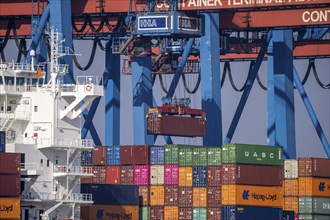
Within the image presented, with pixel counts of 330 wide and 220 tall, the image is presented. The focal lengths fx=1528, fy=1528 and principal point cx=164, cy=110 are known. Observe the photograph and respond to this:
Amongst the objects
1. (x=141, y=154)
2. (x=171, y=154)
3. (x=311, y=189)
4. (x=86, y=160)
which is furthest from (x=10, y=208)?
(x=311, y=189)

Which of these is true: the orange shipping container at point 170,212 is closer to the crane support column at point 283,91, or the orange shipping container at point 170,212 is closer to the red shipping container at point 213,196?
the red shipping container at point 213,196

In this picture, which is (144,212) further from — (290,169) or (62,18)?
(62,18)

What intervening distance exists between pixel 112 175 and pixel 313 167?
13051mm

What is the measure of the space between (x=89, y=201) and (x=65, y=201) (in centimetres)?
175

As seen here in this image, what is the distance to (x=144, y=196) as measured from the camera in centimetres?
8531

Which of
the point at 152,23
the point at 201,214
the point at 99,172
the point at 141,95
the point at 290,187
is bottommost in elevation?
the point at 201,214

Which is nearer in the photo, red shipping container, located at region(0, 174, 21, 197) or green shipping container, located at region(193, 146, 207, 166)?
red shipping container, located at region(0, 174, 21, 197)

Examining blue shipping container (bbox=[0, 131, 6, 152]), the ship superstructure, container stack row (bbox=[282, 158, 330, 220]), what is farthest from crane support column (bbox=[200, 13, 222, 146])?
blue shipping container (bbox=[0, 131, 6, 152])

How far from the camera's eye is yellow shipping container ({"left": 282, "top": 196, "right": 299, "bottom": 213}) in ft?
305

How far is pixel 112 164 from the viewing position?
87625 mm

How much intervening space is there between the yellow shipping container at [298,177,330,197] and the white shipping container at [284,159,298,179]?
30.7 inches

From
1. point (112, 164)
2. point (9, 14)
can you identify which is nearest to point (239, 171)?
point (112, 164)

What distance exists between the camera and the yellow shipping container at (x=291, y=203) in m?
93.0

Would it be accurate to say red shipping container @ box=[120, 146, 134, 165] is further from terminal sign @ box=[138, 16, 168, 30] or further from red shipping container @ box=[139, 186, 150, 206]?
terminal sign @ box=[138, 16, 168, 30]
